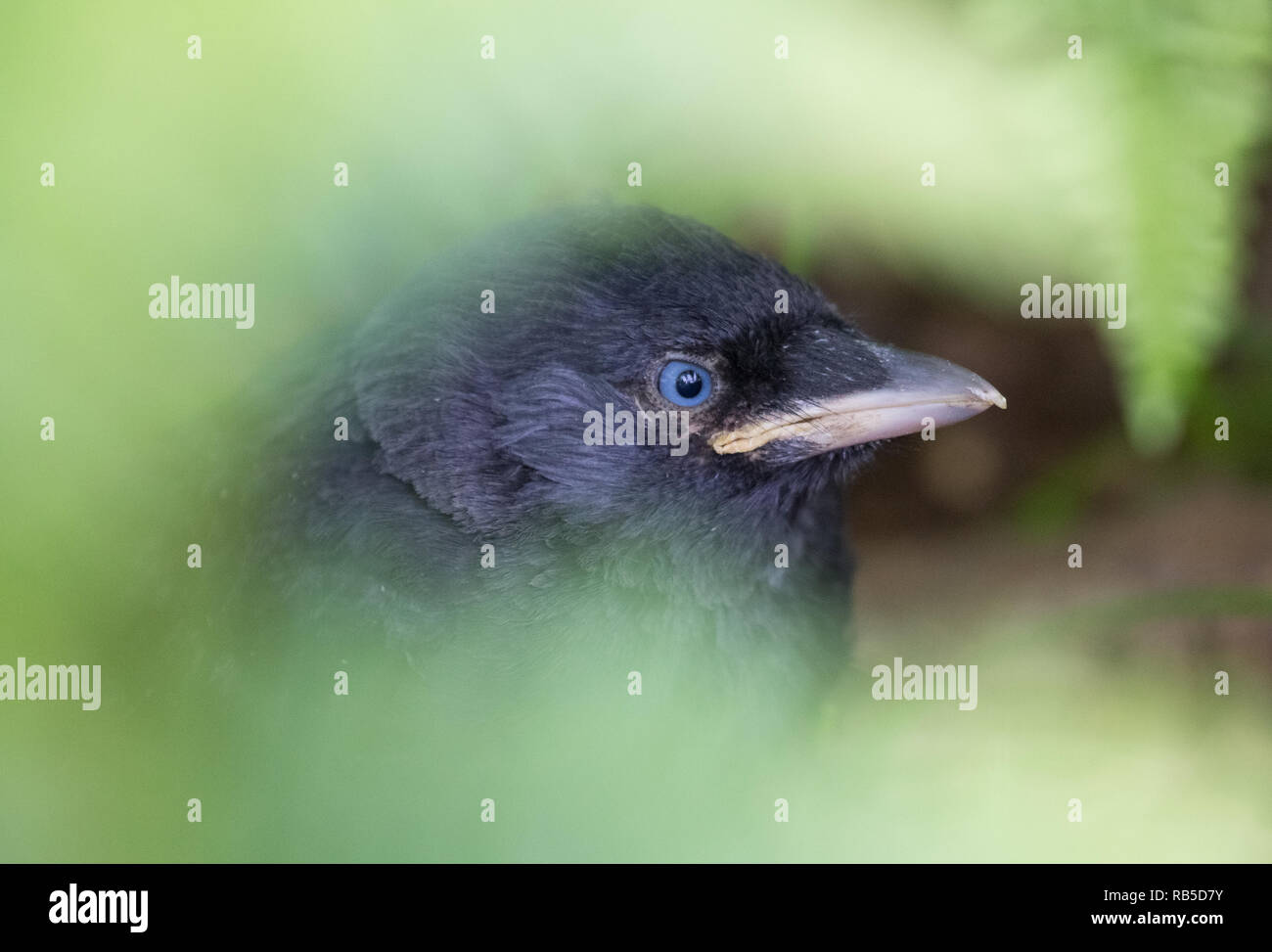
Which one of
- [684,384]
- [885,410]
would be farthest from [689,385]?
[885,410]

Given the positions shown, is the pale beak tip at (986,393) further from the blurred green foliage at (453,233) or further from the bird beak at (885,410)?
the blurred green foliage at (453,233)

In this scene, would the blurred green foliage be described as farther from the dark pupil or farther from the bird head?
the dark pupil

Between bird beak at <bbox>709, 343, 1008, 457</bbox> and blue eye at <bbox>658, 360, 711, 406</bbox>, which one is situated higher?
blue eye at <bbox>658, 360, 711, 406</bbox>

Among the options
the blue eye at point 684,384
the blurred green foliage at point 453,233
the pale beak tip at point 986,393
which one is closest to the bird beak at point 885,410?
the pale beak tip at point 986,393

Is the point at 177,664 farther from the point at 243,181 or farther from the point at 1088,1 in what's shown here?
the point at 1088,1

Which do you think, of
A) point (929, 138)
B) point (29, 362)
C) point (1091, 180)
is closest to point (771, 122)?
point (929, 138)

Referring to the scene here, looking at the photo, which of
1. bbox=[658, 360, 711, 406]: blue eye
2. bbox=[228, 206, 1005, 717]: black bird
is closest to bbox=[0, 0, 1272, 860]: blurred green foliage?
bbox=[228, 206, 1005, 717]: black bird

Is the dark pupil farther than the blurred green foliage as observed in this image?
Yes
